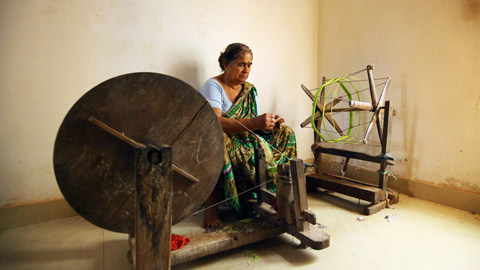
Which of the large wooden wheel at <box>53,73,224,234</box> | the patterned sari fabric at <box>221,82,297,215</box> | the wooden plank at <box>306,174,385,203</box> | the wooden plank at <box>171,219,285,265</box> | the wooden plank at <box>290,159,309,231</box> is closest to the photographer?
the large wooden wheel at <box>53,73,224,234</box>

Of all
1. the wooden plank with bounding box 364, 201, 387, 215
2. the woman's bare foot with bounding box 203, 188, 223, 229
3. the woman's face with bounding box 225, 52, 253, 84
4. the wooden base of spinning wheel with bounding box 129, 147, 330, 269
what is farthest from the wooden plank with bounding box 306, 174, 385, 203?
the woman's face with bounding box 225, 52, 253, 84

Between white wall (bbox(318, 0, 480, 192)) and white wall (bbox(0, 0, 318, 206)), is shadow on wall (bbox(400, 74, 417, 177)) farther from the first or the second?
white wall (bbox(0, 0, 318, 206))

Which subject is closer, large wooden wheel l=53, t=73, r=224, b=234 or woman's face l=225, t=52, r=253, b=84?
large wooden wheel l=53, t=73, r=224, b=234

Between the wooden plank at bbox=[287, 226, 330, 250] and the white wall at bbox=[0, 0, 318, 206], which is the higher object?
the white wall at bbox=[0, 0, 318, 206]

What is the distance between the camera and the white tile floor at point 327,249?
1.30 meters

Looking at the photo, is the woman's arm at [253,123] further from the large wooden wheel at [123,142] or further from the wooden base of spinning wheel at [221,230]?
the large wooden wheel at [123,142]

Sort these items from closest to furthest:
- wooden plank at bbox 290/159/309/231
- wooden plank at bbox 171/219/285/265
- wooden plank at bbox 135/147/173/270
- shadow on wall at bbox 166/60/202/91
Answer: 1. wooden plank at bbox 135/147/173/270
2. wooden plank at bbox 171/219/285/265
3. wooden plank at bbox 290/159/309/231
4. shadow on wall at bbox 166/60/202/91

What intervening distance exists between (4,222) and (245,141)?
1734 mm

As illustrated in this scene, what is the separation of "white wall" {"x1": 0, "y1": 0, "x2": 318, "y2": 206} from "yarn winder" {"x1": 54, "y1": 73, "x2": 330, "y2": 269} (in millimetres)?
1108

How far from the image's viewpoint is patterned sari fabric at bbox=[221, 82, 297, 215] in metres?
1.70

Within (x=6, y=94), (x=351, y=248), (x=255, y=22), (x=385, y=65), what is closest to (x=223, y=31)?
(x=255, y=22)

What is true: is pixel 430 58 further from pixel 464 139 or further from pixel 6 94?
pixel 6 94

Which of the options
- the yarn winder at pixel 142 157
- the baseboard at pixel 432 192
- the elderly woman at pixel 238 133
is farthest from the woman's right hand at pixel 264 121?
the baseboard at pixel 432 192

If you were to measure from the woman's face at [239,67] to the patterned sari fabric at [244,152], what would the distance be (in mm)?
152
